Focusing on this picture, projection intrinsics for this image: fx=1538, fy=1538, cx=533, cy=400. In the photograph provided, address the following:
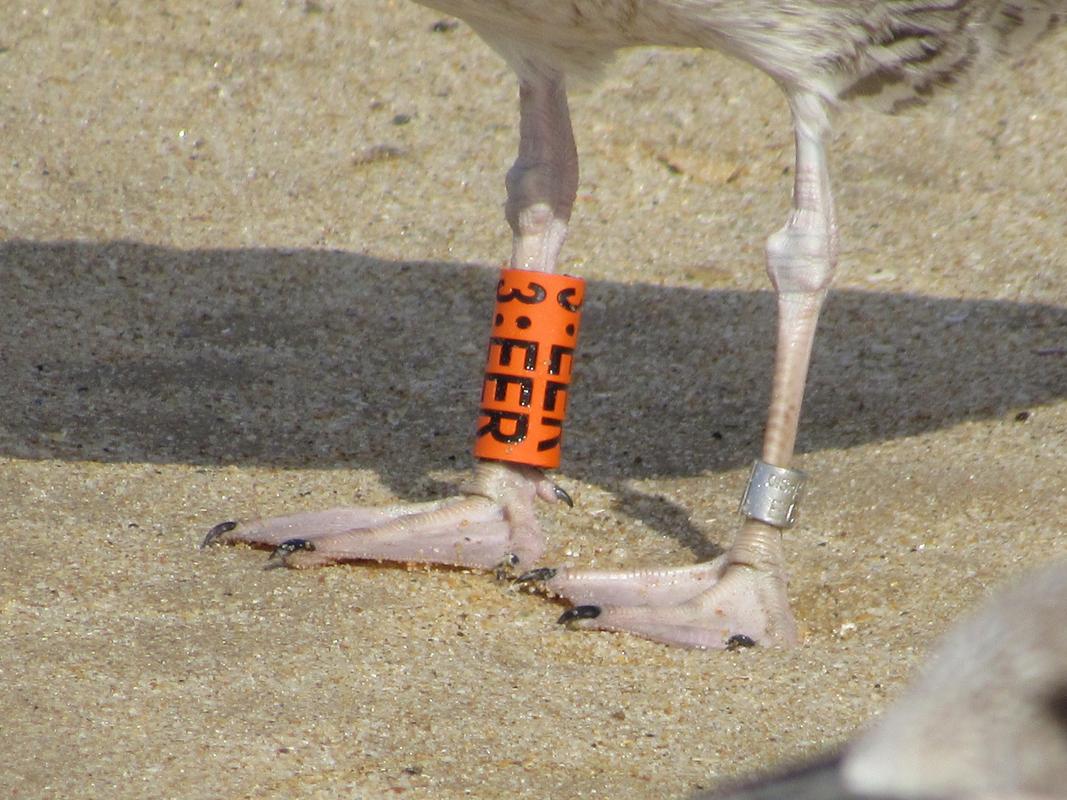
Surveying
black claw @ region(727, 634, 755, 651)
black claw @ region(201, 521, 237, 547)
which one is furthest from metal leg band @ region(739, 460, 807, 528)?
black claw @ region(201, 521, 237, 547)

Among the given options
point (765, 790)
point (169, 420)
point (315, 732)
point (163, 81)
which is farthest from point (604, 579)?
point (163, 81)

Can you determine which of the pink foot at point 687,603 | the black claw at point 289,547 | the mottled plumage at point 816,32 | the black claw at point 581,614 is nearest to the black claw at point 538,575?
the pink foot at point 687,603

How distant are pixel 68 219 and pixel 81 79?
38.6 inches

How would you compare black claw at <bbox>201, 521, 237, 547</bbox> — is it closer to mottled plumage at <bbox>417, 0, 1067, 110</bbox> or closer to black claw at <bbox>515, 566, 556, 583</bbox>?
black claw at <bbox>515, 566, 556, 583</bbox>

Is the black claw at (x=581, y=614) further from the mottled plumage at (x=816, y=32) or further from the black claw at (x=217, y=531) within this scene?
the mottled plumage at (x=816, y=32)

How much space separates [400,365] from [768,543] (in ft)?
5.18

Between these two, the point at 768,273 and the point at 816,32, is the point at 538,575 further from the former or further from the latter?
the point at 816,32

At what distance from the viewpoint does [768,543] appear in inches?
122

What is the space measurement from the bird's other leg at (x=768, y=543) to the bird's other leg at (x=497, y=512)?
0.77ft

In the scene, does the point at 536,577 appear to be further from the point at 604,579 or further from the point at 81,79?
the point at 81,79

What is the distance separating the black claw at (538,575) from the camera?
3094 millimetres

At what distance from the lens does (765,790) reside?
1003 mm

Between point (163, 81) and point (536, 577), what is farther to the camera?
point (163, 81)

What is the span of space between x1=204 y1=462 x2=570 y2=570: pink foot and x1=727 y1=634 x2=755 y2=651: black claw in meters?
0.50
